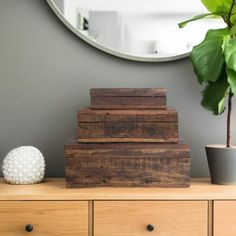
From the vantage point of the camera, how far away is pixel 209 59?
140cm

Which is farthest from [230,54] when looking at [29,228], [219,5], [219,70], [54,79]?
[29,228]

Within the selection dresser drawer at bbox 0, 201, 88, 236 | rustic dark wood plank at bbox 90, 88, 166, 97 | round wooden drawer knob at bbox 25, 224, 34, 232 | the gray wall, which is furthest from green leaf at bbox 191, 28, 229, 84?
round wooden drawer knob at bbox 25, 224, 34, 232

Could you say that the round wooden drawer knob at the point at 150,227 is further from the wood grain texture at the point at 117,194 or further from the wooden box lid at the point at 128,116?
the wooden box lid at the point at 128,116

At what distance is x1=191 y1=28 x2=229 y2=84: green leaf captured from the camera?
1390 mm

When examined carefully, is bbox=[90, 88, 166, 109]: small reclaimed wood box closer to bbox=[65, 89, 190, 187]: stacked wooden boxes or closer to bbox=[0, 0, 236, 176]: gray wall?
bbox=[65, 89, 190, 187]: stacked wooden boxes

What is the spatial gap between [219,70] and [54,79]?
0.63 metres

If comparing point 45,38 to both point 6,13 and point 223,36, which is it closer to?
point 6,13

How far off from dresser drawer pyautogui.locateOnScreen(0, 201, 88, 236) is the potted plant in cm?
46

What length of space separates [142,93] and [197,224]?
0.46 meters

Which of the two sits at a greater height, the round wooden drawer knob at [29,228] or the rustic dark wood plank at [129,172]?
the rustic dark wood plank at [129,172]

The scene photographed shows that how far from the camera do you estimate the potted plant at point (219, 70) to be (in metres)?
1.38

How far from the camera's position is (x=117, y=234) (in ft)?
4.26

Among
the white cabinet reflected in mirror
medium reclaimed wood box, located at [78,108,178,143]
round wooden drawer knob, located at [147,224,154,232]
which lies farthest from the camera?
the white cabinet reflected in mirror

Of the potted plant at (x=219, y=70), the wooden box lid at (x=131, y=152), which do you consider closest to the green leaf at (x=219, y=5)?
the potted plant at (x=219, y=70)
